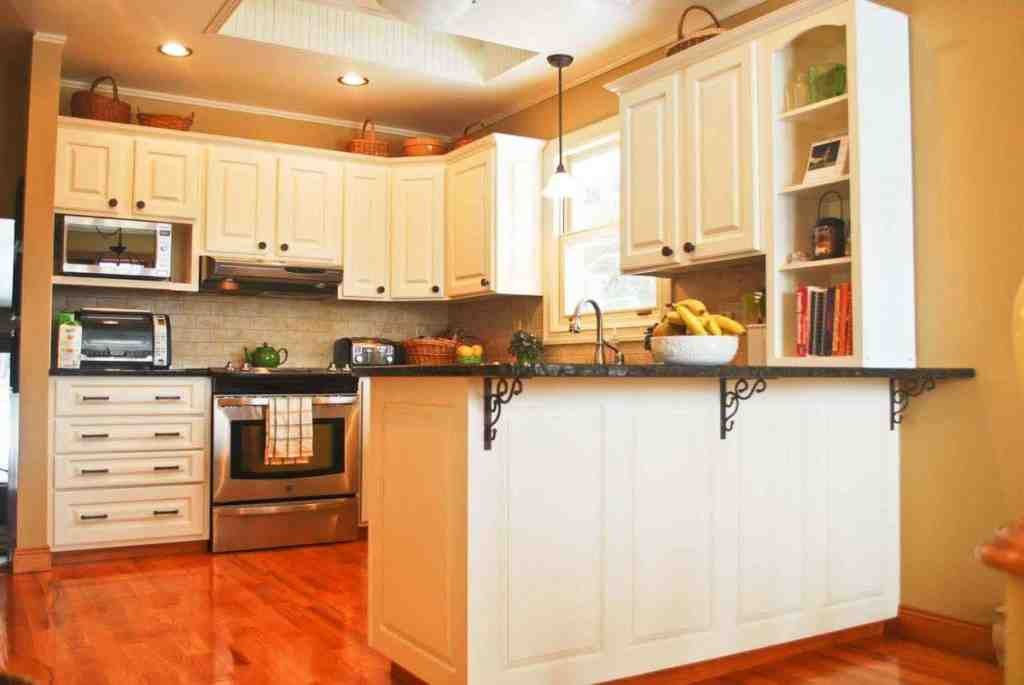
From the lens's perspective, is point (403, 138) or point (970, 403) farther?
point (403, 138)

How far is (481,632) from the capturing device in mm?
2342

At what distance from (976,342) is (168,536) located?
380 centimetres

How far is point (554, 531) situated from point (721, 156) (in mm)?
1742

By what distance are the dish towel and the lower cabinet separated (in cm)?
32

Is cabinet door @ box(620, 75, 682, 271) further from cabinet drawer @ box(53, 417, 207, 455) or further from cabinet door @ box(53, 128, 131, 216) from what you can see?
cabinet door @ box(53, 128, 131, 216)

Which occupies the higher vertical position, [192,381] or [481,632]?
[192,381]

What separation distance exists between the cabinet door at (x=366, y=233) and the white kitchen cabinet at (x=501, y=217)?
53cm

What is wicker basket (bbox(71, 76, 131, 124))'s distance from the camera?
4.94m

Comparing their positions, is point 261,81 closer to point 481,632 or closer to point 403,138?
point 403,138

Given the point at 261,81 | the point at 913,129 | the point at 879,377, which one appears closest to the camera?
the point at 879,377

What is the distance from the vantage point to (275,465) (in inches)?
194

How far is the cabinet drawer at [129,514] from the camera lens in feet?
14.8

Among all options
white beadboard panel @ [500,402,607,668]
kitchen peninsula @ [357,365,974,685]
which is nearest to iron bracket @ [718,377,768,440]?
kitchen peninsula @ [357,365,974,685]

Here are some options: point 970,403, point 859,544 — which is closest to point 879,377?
point 970,403
